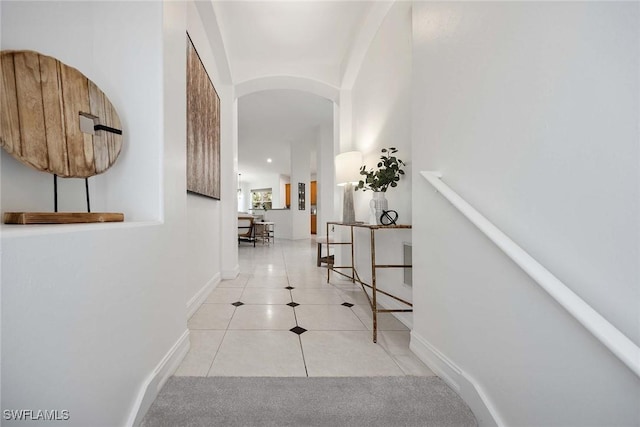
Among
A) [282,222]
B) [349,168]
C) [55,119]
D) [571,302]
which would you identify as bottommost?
[282,222]

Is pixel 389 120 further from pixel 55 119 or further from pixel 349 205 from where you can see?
pixel 55 119

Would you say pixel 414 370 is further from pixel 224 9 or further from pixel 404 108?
pixel 224 9

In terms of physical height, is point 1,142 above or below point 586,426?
above

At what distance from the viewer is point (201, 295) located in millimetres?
2287

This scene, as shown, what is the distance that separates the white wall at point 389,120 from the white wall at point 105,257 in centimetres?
166

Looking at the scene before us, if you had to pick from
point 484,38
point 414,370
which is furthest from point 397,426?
point 484,38

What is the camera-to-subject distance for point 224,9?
2375 millimetres

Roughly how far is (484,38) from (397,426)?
5.62 ft

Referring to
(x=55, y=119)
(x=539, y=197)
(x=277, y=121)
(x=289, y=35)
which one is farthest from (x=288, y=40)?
(x=277, y=121)

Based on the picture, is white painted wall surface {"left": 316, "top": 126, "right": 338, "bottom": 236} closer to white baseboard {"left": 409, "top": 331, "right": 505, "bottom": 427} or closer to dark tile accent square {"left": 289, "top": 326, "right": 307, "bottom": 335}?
dark tile accent square {"left": 289, "top": 326, "right": 307, "bottom": 335}

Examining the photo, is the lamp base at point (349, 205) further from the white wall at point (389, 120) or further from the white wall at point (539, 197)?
the white wall at point (539, 197)

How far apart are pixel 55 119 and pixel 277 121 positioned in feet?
17.9

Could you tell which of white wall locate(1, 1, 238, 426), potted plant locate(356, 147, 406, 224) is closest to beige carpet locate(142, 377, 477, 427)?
white wall locate(1, 1, 238, 426)

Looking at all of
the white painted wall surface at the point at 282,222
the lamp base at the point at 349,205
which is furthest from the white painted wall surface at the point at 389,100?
the white painted wall surface at the point at 282,222
